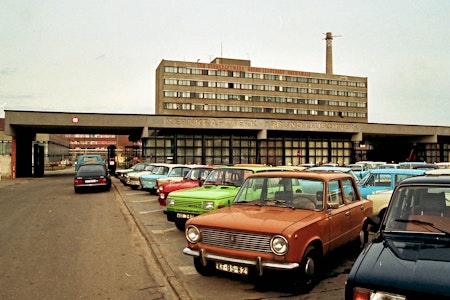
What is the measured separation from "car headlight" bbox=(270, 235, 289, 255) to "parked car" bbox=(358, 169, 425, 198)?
683cm

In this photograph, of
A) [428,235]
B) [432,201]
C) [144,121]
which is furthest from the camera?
[144,121]

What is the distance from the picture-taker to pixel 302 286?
5.15 metres

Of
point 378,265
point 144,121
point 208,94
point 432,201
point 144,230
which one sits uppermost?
point 208,94

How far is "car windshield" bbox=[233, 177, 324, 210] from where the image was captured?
5.99 metres

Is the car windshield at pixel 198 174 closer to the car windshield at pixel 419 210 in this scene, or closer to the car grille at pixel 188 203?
the car grille at pixel 188 203

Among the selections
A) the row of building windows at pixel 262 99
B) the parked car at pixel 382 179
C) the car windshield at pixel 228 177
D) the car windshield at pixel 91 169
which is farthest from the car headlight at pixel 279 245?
the row of building windows at pixel 262 99

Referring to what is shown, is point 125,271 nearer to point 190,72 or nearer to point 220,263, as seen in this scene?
point 220,263

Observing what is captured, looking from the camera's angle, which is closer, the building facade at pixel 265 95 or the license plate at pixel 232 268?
the license plate at pixel 232 268

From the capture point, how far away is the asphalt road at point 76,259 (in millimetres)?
5422

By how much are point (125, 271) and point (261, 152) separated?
3501cm

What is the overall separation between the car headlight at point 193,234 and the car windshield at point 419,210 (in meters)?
2.56

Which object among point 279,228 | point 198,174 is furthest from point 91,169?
point 279,228

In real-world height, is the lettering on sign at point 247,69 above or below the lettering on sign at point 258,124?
above

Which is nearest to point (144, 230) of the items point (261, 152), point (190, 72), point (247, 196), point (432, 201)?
point (247, 196)
